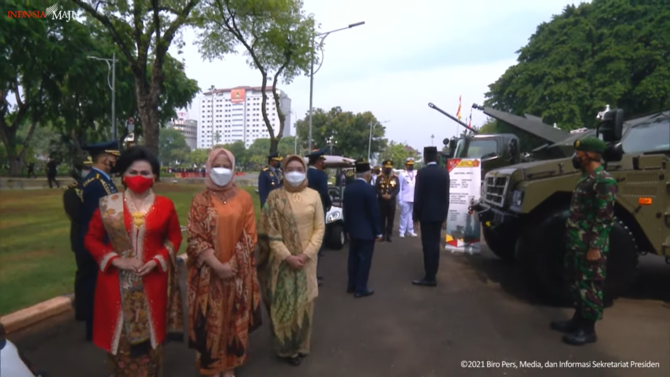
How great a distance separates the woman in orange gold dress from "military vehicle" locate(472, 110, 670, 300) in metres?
3.37

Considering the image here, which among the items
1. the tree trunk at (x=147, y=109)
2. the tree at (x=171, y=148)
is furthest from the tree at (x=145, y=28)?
the tree at (x=171, y=148)

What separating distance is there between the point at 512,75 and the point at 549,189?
97.8 feet

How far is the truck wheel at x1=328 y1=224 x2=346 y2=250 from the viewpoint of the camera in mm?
9156

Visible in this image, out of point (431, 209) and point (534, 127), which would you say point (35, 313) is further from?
point (534, 127)

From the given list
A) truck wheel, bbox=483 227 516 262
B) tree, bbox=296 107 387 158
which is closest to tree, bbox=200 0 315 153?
truck wheel, bbox=483 227 516 262

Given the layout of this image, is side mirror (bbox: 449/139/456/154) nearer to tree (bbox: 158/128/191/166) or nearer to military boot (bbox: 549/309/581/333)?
military boot (bbox: 549/309/581/333)

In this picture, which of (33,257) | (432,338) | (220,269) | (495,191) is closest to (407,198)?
(495,191)

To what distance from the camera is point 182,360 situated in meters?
4.02

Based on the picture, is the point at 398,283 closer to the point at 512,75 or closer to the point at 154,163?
the point at 154,163

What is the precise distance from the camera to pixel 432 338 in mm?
4492

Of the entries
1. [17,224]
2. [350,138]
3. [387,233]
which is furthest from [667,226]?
[350,138]

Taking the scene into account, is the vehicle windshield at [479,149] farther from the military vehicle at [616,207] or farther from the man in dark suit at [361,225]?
the man in dark suit at [361,225]

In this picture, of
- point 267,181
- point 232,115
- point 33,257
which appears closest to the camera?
point 33,257

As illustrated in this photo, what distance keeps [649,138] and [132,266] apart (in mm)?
6137
